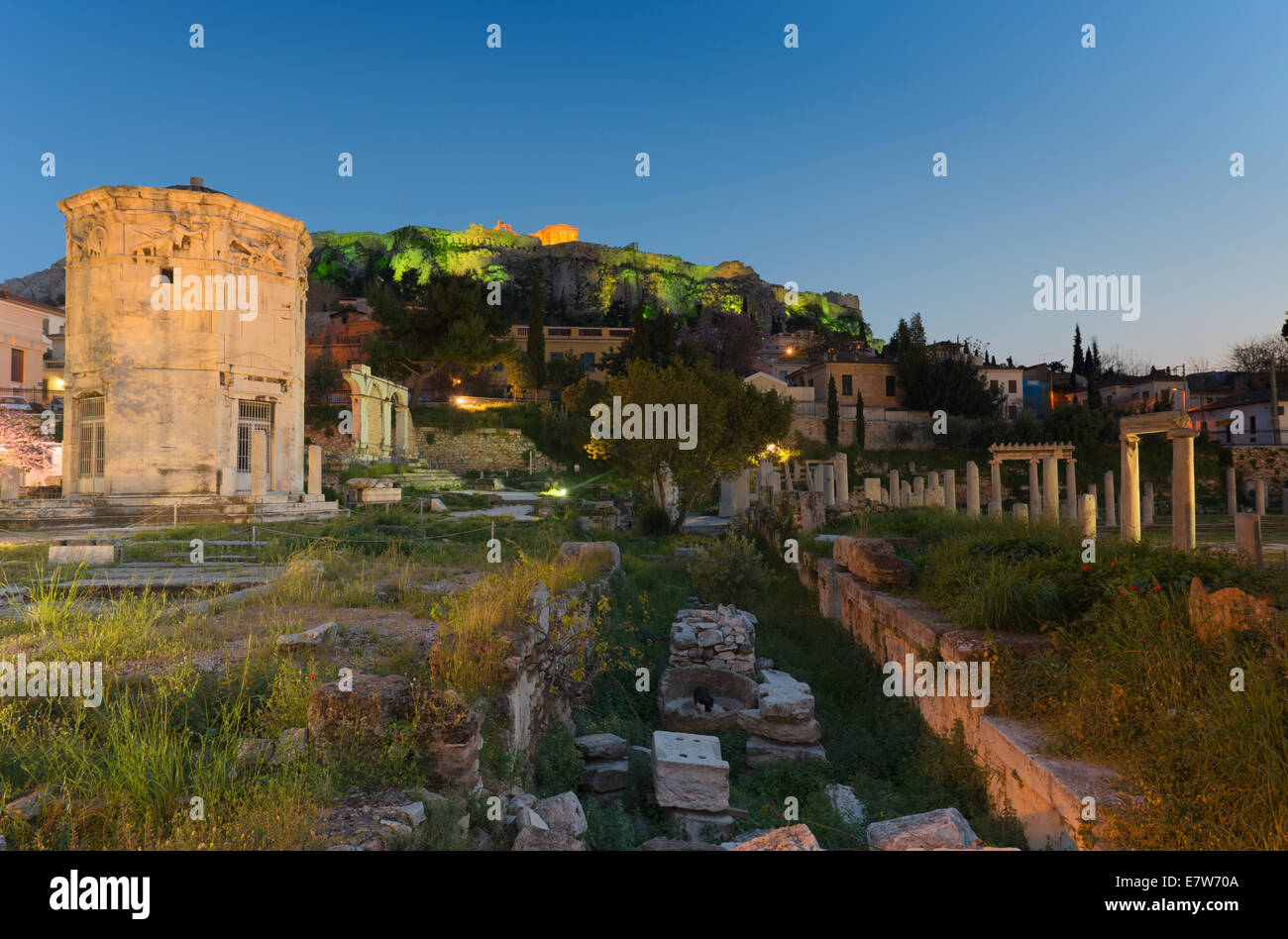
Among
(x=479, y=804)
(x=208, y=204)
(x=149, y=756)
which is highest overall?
(x=208, y=204)

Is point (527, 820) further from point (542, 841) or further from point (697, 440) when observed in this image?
point (697, 440)

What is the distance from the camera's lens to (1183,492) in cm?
964

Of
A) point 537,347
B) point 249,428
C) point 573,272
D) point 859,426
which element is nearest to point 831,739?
point 249,428

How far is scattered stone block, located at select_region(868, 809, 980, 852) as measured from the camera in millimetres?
3450

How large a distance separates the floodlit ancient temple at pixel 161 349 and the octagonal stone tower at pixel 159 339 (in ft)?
0.09

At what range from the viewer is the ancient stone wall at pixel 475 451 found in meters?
38.8

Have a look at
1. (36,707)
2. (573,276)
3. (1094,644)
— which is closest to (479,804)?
(36,707)

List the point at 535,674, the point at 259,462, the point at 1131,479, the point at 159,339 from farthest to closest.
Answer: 1. the point at 259,462
2. the point at 159,339
3. the point at 1131,479
4. the point at 535,674

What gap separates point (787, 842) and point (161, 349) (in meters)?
21.2

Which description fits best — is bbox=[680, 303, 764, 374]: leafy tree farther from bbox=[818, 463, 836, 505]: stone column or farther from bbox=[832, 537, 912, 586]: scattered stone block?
bbox=[832, 537, 912, 586]: scattered stone block

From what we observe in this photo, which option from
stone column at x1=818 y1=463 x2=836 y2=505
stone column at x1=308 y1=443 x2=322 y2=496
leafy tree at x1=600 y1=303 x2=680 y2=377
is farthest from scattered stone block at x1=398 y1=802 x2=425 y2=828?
leafy tree at x1=600 y1=303 x2=680 y2=377
